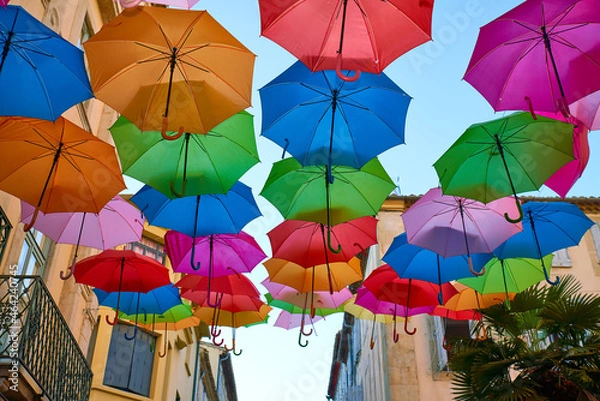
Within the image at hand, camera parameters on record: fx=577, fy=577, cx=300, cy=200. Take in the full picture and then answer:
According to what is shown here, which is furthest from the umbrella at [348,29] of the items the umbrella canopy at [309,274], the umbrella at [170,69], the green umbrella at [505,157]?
the umbrella canopy at [309,274]

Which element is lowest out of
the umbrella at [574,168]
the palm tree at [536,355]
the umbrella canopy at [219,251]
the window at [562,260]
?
the palm tree at [536,355]

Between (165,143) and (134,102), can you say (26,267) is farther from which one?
(134,102)

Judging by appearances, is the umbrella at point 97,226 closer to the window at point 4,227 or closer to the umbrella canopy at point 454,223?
the window at point 4,227

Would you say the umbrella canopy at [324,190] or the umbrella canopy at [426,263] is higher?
the umbrella canopy at [324,190]

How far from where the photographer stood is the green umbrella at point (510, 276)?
9.55m

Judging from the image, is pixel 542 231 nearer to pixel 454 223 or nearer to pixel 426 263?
pixel 454 223

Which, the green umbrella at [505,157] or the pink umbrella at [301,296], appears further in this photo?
the pink umbrella at [301,296]

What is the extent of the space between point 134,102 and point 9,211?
4.03 meters

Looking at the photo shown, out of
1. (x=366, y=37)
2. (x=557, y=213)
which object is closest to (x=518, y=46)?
(x=366, y=37)

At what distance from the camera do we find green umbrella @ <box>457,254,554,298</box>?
31.3 ft

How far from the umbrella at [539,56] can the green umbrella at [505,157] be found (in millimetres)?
669

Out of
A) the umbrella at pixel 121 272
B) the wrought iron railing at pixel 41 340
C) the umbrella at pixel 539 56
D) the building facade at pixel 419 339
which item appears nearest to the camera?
the umbrella at pixel 539 56

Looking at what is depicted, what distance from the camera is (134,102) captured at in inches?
246

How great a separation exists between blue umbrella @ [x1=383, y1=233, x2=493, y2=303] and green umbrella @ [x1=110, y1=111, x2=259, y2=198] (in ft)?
10.0
